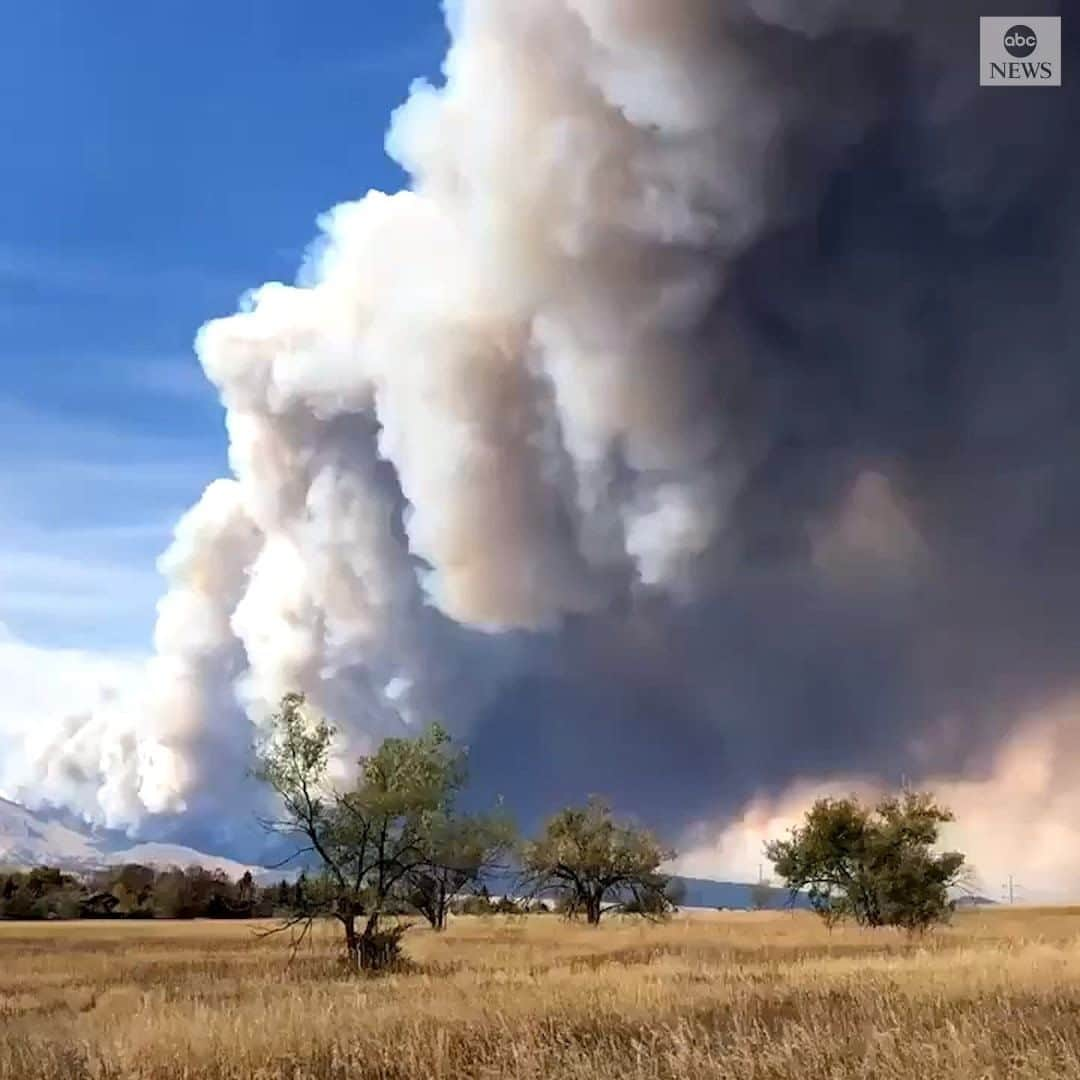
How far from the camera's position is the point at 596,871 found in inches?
2400

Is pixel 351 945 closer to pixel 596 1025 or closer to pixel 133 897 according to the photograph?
pixel 596 1025

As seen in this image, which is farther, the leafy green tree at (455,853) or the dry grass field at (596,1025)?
the leafy green tree at (455,853)

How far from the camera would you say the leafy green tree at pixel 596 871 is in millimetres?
60688

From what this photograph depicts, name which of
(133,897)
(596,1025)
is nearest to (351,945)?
(596,1025)

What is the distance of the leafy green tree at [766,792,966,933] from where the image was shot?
145 feet

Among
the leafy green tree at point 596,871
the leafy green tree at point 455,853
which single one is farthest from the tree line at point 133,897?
the leafy green tree at point 455,853

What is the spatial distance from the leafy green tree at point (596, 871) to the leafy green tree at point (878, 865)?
13.1 m

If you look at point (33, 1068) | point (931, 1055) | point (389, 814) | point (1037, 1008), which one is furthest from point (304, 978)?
point (931, 1055)

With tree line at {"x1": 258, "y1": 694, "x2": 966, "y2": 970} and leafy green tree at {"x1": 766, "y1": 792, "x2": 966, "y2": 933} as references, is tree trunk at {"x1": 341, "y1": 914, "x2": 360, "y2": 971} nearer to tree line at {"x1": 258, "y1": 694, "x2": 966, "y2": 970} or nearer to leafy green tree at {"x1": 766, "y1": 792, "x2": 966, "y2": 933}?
tree line at {"x1": 258, "y1": 694, "x2": 966, "y2": 970}

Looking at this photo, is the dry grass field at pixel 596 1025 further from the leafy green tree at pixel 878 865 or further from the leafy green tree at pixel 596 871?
the leafy green tree at pixel 596 871

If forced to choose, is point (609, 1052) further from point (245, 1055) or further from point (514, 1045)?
point (245, 1055)

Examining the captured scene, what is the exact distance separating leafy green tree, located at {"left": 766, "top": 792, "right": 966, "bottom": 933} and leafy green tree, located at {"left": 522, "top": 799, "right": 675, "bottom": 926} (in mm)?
13056

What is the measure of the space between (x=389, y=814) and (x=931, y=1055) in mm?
23774

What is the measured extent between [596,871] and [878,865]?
18.5 metres
